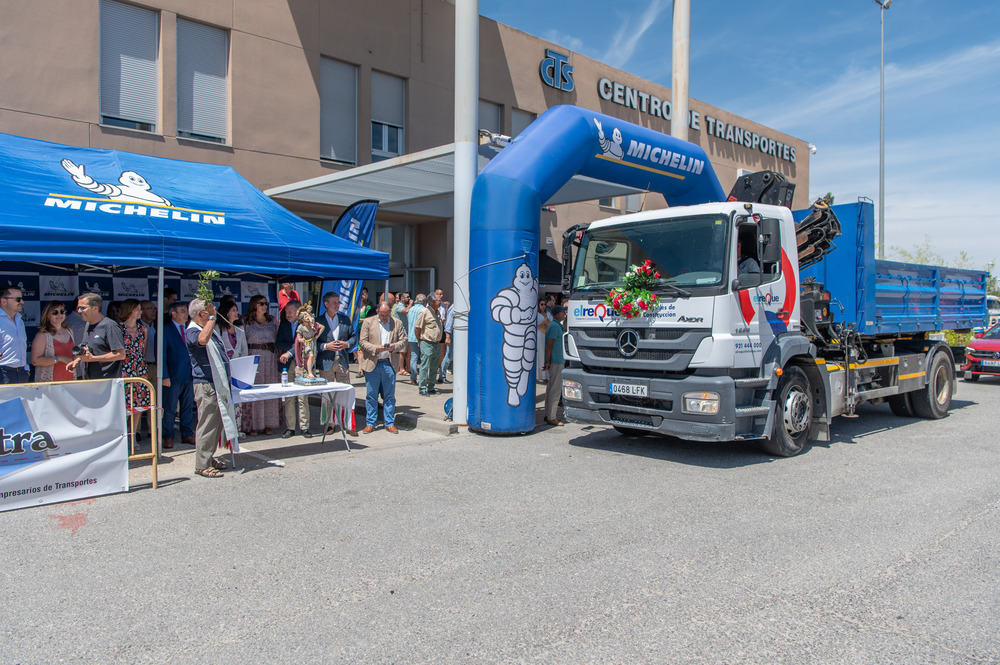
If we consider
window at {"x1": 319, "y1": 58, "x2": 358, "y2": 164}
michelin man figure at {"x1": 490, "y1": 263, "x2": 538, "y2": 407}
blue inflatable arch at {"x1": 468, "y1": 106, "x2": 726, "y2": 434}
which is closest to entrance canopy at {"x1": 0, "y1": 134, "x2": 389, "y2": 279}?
blue inflatable arch at {"x1": 468, "y1": 106, "x2": 726, "y2": 434}

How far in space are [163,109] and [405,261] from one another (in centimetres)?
719

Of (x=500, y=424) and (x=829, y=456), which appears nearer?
(x=829, y=456)

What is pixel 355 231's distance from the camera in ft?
36.5

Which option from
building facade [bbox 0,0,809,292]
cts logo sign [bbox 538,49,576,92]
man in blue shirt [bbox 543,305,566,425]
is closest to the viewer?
man in blue shirt [bbox 543,305,566,425]

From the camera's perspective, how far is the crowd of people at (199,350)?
6.81 meters

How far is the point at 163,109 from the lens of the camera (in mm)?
13391

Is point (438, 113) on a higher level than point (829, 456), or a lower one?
higher

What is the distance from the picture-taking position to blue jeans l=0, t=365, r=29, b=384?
664 centimetres

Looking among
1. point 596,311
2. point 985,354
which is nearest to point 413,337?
point 596,311

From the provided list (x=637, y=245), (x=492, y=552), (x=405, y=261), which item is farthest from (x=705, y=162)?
(x=405, y=261)

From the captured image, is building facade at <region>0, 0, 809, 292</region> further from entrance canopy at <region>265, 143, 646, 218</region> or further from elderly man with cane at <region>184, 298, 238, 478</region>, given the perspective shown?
elderly man with cane at <region>184, 298, 238, 478</region>

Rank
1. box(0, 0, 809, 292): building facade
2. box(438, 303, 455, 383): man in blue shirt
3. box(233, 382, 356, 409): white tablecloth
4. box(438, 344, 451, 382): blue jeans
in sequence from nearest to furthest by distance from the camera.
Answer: box(233, 382, 356, 409): white tablecloth, box(0, 0, 809, 292): building facade, box(438, 303, 455, 383): man in blue shirt, box(438, 344, 451, 382): blue jeans

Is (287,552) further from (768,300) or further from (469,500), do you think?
(768,300)

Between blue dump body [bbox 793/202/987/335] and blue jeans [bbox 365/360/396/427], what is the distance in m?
5.64
